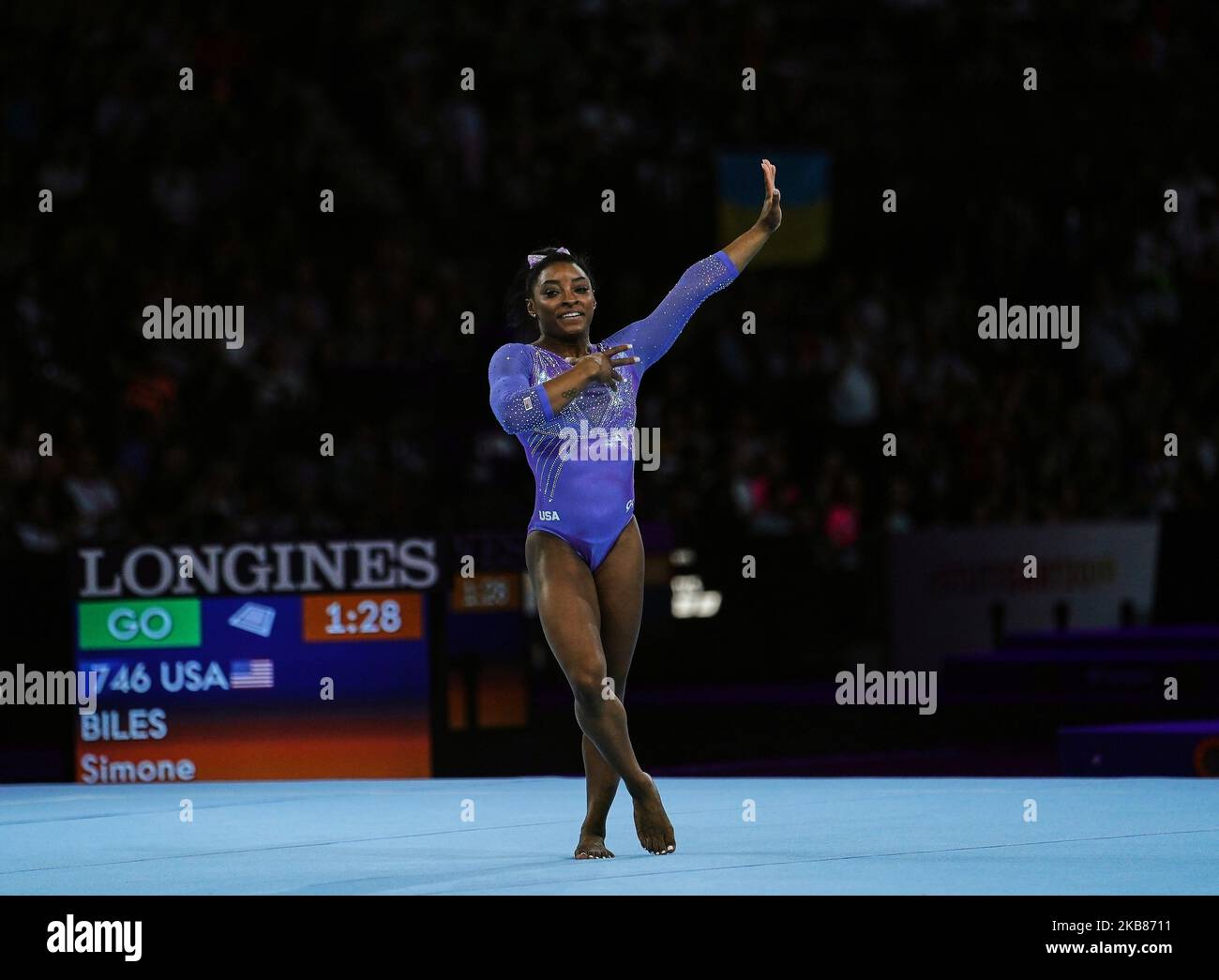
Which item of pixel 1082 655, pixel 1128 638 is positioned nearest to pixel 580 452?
pixel 1082 655

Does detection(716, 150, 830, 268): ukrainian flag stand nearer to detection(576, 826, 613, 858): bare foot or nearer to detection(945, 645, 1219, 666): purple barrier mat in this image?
detection(945, 645, 1219, 666): purple barrier mat

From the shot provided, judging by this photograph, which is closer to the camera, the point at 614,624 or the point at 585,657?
the point at 585,657

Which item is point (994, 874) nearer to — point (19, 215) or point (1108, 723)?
point (1108, 723)

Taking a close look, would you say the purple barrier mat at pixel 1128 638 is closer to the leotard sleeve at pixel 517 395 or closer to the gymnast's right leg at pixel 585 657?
the gymnast's right leg at pixel 585 657

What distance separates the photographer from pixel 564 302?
21.3 feet

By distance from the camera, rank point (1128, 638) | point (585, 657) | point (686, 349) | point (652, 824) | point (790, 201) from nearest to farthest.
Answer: point (585, 657) → point (652, 824) → point (1128, 638) → point (686, 349) → point (790, 201)

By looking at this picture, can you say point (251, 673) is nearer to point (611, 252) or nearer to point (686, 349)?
point (686, 349)

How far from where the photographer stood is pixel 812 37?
1939cm

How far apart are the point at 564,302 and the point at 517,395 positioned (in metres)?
0.45

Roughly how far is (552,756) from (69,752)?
2335 mm

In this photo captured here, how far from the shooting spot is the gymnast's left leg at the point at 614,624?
644 cm

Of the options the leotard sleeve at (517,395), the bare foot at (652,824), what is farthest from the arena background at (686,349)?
the leotard sleeve at (517,395)

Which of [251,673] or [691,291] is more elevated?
[691,291]

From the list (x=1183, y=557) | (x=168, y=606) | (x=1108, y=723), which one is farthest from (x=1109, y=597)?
(x=168, y=606)
